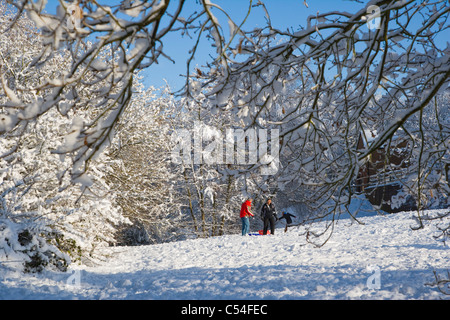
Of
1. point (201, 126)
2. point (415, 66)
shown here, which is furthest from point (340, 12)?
point (201, 126)

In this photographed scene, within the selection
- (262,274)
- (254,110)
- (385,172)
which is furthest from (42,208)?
(385,172)

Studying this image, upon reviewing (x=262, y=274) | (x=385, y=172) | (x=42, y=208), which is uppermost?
(x=385, y=172)

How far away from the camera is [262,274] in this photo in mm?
6020

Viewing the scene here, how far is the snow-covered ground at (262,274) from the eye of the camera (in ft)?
16.1

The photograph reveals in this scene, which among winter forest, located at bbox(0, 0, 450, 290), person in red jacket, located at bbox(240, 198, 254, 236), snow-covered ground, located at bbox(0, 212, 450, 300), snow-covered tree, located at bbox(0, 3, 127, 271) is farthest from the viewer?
person in red jacket, located at bbox(240, 198, 254, 236)

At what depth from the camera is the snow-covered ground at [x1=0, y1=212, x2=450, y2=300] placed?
16.1ft

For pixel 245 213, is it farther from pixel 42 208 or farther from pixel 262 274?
pixel 42 208

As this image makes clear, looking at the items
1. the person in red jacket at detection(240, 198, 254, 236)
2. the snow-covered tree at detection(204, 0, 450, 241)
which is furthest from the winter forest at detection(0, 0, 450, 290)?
the person in red jacket at detection(240, 198, 254, 236)

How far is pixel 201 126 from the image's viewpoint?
18.4m

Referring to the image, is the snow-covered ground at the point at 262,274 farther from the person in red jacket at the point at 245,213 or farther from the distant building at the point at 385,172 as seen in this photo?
the person in red jacket at the point at 245,213

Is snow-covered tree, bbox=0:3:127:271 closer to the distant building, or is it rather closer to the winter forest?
the winter forest

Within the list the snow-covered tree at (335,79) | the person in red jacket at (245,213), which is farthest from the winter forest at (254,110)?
the person in red jacket at (245,213)

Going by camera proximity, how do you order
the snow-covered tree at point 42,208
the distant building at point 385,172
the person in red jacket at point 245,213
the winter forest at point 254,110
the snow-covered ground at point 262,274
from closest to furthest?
1. the winter forest at point 254,110
2. the distant building at point 385,172
3. the snow-covered ground at point 262,274
4. the snow-covered tree at point 42,208
5. the person in red jacket at point 245,213
